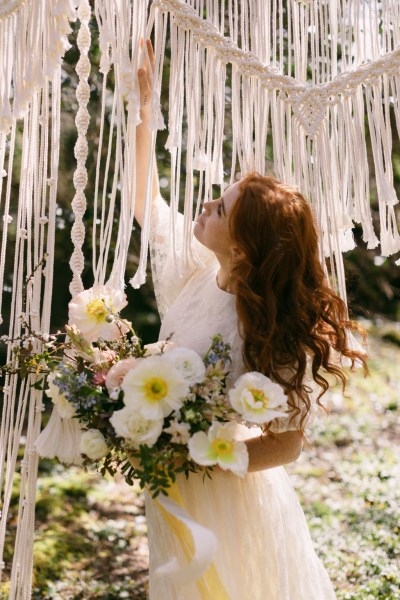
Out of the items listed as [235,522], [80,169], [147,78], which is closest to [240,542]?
[235,522]

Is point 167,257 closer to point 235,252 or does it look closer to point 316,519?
point 235,252

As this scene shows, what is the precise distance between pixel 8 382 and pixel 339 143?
799 mm

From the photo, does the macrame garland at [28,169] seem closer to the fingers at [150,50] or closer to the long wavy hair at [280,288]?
the fingers at [150,50]

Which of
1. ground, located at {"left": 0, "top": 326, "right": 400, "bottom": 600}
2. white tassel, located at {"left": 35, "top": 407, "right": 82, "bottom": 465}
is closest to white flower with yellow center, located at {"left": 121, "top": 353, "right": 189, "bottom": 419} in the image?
white tassel, located at {"left": 35, "top": 407, "right": 82, "bottom": 465}

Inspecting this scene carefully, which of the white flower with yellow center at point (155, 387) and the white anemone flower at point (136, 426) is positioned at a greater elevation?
the white flower with yellow center at point (155, 387)

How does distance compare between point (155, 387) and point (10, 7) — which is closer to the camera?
point (155, 387)

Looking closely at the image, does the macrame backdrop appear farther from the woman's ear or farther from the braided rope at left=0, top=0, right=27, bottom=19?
the woman's ear

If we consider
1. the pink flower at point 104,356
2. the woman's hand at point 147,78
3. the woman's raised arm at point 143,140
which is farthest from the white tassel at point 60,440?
the woman's hand at point 147,78

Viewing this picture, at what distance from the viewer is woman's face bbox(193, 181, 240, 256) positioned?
1.44 m

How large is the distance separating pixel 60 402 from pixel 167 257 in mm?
420

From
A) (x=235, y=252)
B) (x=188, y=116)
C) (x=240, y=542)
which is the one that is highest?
(x=188, y=116)

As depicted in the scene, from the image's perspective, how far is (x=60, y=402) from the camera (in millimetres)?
1341

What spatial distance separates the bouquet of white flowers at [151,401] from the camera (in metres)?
1.20

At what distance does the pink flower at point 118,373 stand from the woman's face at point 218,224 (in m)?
0.30
